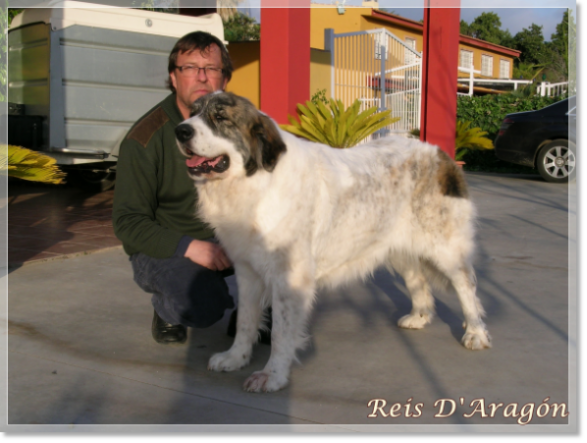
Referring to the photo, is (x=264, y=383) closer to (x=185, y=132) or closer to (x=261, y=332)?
(x=261, y=332)

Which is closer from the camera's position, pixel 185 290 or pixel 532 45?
pixel 185 290

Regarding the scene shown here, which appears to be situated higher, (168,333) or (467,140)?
(467,140)

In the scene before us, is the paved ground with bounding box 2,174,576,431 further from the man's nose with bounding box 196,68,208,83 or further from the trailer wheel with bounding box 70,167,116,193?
the trailer wheel with bounding box 70,167,116,193

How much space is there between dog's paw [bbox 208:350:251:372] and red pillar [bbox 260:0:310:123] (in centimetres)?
531

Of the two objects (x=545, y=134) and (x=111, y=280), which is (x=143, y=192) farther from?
(x=545, y=134)

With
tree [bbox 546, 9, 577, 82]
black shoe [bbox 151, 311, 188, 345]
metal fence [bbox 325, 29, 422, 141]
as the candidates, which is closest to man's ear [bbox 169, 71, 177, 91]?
black shoe [bbox 151, 311, 188, 345]

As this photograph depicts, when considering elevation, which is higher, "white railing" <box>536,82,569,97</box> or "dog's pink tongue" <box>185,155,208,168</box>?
"white railing" <box>536,82,569,97</box>

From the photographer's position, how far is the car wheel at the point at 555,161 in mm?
12039

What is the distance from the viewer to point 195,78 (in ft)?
12.1

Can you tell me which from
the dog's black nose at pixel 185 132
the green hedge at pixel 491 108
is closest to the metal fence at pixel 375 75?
the green hedge at pixel 491 108

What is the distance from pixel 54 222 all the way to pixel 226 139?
5.39m

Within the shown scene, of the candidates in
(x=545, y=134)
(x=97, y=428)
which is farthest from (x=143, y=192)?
(x=545, y=134)

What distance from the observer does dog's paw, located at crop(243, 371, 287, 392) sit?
3.14 metres

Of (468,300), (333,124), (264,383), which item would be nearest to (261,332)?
(264,383)
